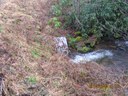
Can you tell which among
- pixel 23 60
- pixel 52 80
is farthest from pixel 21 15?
pixel 52 80

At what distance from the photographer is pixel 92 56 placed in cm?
893

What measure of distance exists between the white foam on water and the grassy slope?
24.6 inches

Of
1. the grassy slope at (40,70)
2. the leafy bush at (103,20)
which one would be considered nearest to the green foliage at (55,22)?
the leafy bush at (103,20)

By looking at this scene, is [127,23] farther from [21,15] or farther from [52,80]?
[52,80]

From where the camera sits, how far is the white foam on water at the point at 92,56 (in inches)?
332

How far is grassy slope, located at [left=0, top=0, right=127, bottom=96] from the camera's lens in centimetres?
612

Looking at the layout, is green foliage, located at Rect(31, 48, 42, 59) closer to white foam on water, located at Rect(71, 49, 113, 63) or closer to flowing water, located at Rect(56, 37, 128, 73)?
flowing water, located at Rect(56, 37, 128, 73)

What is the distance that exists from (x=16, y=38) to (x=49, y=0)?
451cm

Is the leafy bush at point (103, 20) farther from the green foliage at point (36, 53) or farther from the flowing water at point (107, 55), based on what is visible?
the green foliage at point (36, 53)

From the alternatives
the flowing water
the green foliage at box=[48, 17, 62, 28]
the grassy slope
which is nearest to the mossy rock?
the flowing water

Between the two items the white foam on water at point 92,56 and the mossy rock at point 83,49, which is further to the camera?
the mossy rock at point 83,49

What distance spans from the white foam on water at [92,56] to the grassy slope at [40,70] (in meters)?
0.63

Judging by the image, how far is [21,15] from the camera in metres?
9.82

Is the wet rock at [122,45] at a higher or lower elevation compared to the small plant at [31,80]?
lower
